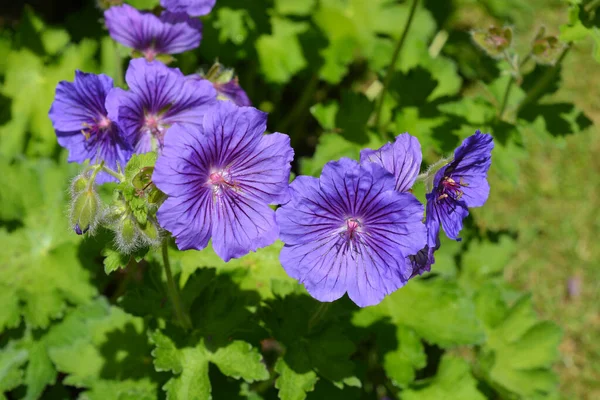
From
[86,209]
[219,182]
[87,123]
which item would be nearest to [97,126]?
[87,123]

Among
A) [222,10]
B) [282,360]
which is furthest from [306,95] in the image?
[282,360]

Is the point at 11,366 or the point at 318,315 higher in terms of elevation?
the point at 318,315

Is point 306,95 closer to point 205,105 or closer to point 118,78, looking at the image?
point 118,78

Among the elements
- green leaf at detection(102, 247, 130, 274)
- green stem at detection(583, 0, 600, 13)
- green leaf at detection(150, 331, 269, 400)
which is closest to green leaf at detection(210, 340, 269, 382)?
green leaf at detection(150, 331, 269, 400)

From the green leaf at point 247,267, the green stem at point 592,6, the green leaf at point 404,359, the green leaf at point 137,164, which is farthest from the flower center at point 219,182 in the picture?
the green stem at point 592,6

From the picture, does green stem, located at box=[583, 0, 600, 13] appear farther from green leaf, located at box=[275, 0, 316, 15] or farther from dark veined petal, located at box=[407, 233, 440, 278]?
green leaf, located at box=[275, 0, 316, 15]

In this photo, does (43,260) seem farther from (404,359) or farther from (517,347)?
(517,347)

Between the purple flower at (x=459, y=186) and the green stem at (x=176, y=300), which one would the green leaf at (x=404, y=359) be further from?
the purple flower at (x=459, y=186)
